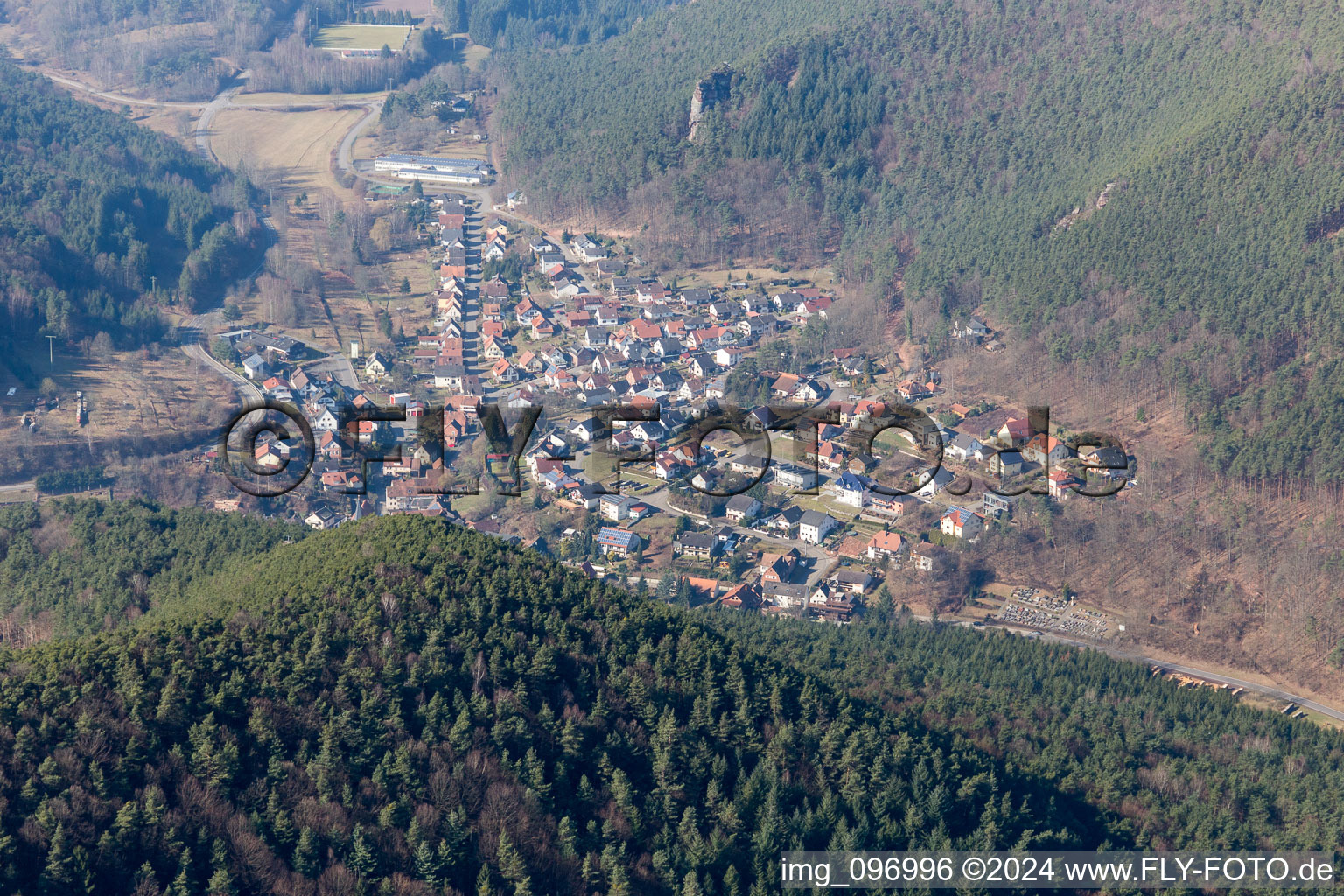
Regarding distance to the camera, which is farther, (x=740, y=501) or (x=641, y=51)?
(x=641, y=51)

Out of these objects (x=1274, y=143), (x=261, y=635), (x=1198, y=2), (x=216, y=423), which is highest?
(x=1198, y=2)

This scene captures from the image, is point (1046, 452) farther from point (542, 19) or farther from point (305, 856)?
point (542, 19)

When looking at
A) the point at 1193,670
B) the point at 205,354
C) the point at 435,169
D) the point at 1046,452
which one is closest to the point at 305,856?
the point at 1193,670

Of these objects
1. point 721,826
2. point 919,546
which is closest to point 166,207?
point 919,546

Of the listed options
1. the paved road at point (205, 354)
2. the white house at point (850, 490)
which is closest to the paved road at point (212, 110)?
the paved road at point (205, 354)

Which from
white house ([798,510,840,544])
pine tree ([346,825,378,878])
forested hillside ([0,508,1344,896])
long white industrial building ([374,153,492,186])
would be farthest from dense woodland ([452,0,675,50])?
pine tree ([346,825,378,878])

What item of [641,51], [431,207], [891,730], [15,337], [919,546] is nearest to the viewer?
[891,730]

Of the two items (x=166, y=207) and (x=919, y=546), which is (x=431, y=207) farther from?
(x=919, y=546)

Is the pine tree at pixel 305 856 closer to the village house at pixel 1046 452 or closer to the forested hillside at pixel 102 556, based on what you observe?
the forested hillside at pixel 102 556
